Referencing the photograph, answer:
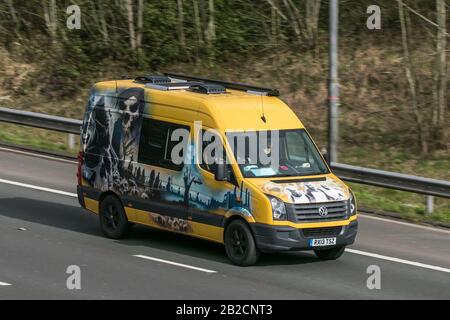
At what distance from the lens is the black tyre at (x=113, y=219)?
56.2 feet

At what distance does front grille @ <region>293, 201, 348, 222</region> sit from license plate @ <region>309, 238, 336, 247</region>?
27cm

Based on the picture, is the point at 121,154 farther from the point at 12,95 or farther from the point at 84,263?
the point at 12,95

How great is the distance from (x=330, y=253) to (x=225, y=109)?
8.27ft

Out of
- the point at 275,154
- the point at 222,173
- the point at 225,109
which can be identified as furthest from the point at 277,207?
the point at 225,109

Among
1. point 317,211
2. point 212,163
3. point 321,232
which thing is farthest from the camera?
point 212,163

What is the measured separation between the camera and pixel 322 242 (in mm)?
15484

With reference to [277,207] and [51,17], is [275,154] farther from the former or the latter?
[51,17]

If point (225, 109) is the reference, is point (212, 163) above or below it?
below

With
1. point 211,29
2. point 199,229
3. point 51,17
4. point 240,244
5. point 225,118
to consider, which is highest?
point 51,17

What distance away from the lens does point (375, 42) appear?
2955 cm

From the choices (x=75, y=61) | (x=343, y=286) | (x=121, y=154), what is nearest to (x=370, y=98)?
(x=75, y=61)

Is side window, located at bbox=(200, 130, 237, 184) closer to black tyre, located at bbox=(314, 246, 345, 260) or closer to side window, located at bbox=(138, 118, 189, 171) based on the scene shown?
side window, located at bbox=(138, 118, 189, 171)

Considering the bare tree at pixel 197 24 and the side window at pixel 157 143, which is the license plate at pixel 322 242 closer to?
the side window at pixel 157 143

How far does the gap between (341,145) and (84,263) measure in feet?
40.7
